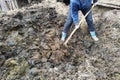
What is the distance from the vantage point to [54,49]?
5.31 meters

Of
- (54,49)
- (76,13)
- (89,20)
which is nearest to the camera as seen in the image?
(54,49)

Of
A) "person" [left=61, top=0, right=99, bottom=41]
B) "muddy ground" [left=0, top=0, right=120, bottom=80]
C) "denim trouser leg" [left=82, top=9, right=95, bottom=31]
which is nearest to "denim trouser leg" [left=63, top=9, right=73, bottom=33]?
"person" [left=61, top=0, right=99, bottom=41]

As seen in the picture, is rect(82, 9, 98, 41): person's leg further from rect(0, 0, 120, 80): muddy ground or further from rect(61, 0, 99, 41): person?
rect(0, 0, 120, 80): muddy ground

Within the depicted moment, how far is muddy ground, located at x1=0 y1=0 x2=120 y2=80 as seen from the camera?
4.77m

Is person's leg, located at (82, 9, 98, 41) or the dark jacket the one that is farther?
person's leg, located at (82, 9, 98, 41)

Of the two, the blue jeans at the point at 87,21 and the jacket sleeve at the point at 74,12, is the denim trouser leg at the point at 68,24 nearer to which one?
the blue jeans at the point at 87,21

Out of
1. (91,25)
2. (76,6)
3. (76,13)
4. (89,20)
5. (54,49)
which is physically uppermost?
(76,6)

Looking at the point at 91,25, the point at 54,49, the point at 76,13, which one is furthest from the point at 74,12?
the point at 54,49

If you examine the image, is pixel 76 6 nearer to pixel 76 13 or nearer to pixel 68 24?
pixel 76 13

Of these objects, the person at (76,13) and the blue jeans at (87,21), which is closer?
the person at (76,13)

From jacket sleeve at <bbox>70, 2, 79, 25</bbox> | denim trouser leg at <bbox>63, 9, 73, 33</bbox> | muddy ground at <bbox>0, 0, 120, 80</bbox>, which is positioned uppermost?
jacket sleeve at <bbox>70, 2, 79, 25</bbox>

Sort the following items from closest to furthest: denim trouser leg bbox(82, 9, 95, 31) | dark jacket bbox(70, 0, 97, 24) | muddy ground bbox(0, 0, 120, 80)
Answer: muddy ground bbox(0, 0, 120, 80), dark jacket bbox(70, 0, 97, 24), denim trouser leg bbox(82, 9, 95, 31)

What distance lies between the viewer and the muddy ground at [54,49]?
477 cm

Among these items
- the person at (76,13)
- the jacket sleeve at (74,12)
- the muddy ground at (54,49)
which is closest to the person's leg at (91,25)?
the person at (76,13)
